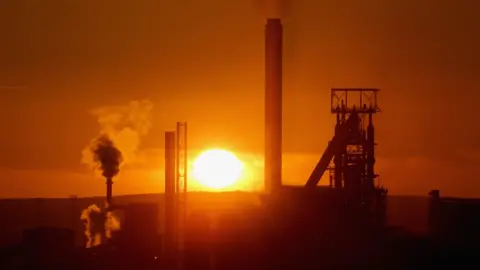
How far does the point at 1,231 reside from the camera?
7862 centimetres

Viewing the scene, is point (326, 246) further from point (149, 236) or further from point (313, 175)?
point (149, 236)

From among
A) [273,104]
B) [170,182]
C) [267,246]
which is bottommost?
[267,246]

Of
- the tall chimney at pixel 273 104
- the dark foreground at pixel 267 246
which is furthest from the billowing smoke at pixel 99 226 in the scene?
the tall chimney at pixel 273 104

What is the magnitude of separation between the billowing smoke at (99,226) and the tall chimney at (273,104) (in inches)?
Result: 419

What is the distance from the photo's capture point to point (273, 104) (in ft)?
162

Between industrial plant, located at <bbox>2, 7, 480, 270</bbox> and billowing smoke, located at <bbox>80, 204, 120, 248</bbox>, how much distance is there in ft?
5.08

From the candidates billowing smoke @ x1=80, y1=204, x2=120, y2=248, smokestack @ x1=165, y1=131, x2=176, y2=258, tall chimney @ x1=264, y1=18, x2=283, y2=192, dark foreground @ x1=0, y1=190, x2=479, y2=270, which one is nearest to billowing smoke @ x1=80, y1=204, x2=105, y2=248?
billowing smoke @ x1=80, y1=204, x2=120, y2=248

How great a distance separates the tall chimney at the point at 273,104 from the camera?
→ 48.4m

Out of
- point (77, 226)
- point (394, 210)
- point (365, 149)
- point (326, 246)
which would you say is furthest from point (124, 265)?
point (77, 226)

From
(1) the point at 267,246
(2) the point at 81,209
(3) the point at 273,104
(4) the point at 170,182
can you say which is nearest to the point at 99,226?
(4) the point at 170,182

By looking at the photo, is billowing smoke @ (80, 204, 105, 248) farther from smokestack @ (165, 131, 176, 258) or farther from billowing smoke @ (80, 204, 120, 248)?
smokestack @ (165, 131, 176, 258)

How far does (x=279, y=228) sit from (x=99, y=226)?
1723 centimetres

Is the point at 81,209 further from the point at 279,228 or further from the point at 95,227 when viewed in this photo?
the point at 279,228

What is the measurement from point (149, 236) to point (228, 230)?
4844 millimetres
